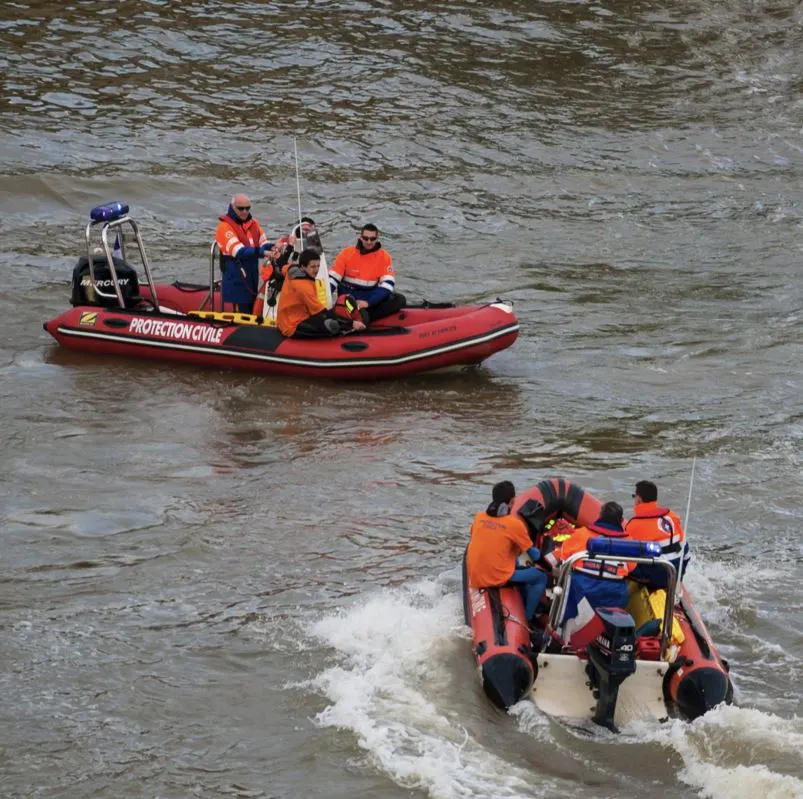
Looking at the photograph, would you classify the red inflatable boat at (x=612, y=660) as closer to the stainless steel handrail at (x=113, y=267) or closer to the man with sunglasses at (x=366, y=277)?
the man with sunglasses at (x=366, y=277)

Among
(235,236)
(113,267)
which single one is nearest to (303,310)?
(235,236)

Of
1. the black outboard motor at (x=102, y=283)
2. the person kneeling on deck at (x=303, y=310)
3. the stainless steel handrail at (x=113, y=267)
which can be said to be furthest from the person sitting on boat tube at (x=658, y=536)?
the black outboard motor at (x=102, y=283)

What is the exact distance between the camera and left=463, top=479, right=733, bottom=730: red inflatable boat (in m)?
6.61

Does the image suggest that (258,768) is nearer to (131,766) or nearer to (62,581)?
(131,766)

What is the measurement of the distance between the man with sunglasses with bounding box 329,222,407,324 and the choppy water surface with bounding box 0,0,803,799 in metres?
0.78

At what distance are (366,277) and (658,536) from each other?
5309 millimetres

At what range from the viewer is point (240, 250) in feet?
38.6

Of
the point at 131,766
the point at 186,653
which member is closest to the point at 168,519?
the point at 186,653

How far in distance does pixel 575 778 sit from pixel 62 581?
3.36 meters

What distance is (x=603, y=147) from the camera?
64.3 feet

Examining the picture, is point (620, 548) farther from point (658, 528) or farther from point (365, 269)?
point (365, 269)

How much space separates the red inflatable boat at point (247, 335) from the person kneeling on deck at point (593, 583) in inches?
180

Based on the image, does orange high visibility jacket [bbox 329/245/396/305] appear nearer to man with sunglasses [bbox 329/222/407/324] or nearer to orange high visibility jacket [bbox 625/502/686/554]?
man with sunglasses [bbox 329/222/407/324]

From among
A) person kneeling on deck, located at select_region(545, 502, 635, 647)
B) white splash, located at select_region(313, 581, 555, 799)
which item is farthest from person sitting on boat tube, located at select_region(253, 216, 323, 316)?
person kneeling on deck, located at select_region(545, 502, 635, 647)
